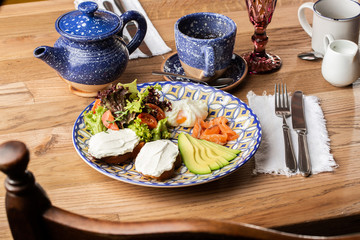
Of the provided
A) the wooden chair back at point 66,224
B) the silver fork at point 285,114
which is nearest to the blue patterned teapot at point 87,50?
the silver fork at point 285,114

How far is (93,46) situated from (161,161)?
1.32ft

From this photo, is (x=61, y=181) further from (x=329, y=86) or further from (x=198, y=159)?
(x=329, y=86)

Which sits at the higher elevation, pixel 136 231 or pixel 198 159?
pixel 136 231

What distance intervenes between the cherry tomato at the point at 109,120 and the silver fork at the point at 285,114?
0.39m

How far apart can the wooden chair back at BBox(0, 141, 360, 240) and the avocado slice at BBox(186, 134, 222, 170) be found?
0.47 m

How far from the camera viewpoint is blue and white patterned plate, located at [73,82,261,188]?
2.95 ft

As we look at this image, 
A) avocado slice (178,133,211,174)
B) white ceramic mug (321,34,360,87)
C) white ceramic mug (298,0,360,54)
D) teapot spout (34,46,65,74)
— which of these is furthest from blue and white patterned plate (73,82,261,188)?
white ceramic mug (298,0,360,54)

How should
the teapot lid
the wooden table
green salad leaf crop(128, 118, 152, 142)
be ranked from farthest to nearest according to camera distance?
1. the teapot lid
2. green salad leaf crop(128, 118, 152, 142)
3. the wooden table

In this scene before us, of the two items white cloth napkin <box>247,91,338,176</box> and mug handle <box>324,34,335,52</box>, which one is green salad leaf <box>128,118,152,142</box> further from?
mug handle <box>324,34,335,52</box>

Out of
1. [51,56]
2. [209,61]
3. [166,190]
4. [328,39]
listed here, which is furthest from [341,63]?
[51,56]

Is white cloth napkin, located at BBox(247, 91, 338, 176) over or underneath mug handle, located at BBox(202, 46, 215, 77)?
underneath

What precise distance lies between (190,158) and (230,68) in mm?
438

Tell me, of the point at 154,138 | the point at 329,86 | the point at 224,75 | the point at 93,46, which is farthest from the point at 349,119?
the point at 93,46

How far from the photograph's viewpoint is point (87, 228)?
49 centimetres
